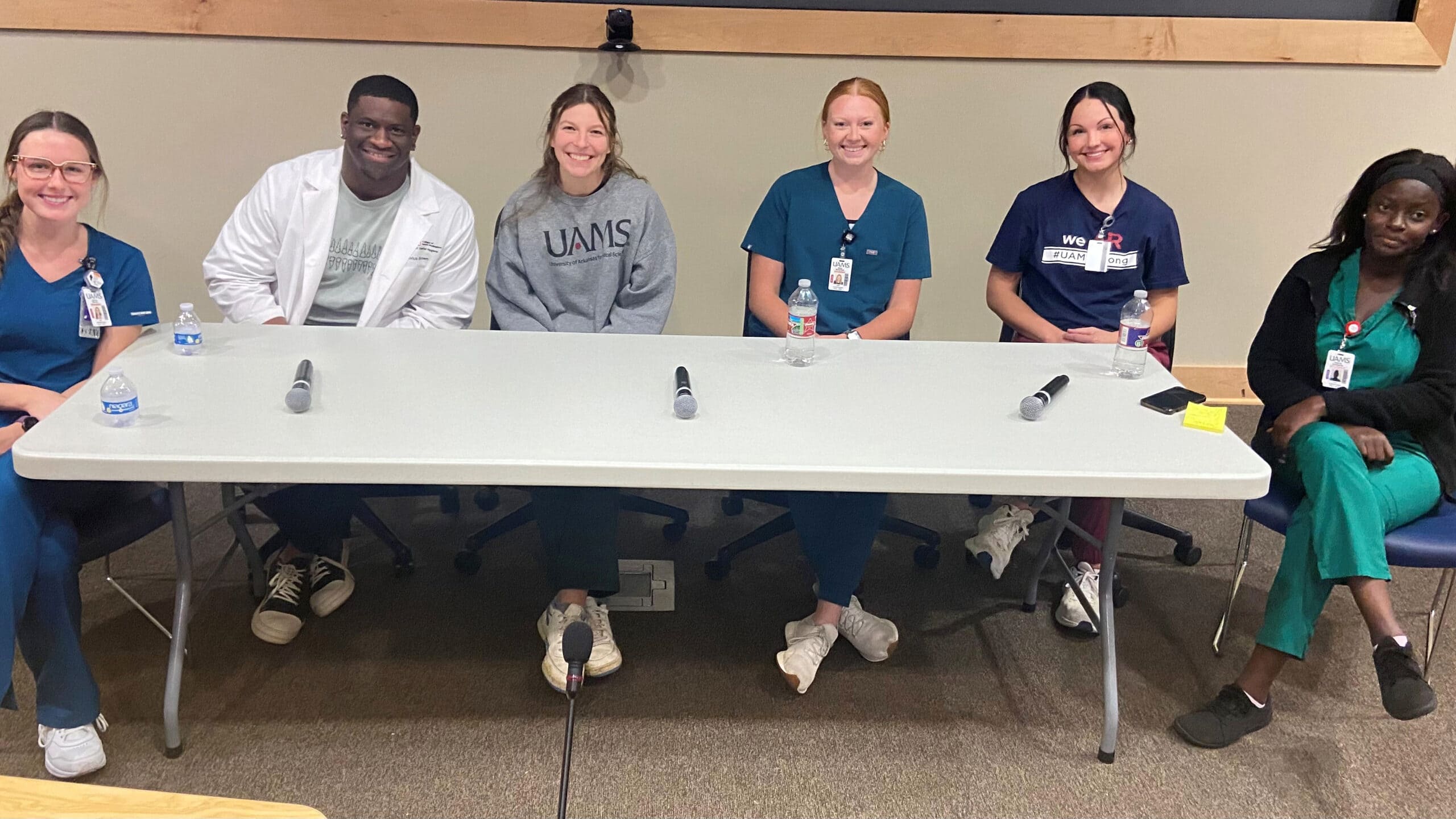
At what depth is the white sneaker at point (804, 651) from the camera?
6.75 feet

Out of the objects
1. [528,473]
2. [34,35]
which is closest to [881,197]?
[528,473]

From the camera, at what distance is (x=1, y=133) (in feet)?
10.4

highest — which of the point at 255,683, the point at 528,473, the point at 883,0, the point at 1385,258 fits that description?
the point at 883,0

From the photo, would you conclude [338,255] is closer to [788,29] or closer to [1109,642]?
[788,29]

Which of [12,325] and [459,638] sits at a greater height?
[12,325]

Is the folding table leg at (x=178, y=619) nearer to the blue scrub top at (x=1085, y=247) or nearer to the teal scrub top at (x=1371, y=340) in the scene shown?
the blue scrub top at (x=1085, y=247)

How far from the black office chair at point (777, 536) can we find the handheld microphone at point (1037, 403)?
643 millimetres

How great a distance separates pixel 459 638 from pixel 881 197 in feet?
4.73

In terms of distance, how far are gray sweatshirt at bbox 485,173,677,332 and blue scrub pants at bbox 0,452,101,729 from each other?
992 millimetres

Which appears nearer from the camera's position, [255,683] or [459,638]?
[255,683]

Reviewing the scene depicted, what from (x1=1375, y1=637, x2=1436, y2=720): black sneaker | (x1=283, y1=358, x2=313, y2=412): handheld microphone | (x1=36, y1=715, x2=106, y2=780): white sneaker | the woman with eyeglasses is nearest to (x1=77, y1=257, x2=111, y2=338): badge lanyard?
the woman with eyeglasses

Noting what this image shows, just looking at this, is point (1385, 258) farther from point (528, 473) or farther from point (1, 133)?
point (1, 133)

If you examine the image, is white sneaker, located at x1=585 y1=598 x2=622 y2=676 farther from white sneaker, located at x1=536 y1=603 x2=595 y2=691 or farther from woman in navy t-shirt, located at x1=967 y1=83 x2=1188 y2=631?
woman in navy t-shirt, located at x1=967 y1=83 x2=1188 y2=631

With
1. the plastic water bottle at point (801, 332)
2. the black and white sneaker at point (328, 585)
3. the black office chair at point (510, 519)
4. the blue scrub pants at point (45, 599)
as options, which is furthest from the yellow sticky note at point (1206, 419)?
the blue scrub pants at point (45, 599)
